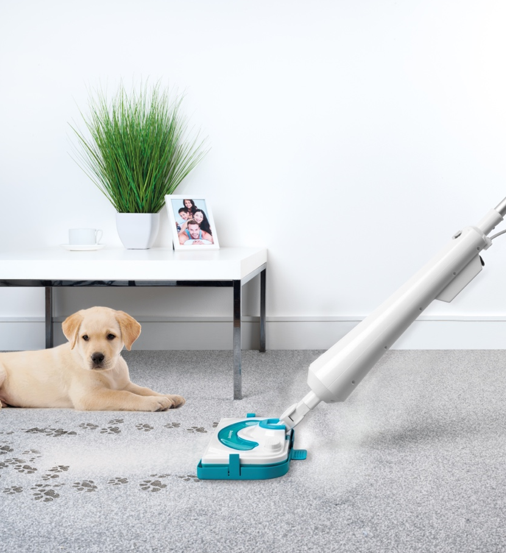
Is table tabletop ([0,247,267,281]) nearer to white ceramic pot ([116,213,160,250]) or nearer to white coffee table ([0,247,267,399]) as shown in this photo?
white coffee table ([0,247,267,399])

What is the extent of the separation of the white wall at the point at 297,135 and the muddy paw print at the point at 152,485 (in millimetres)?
1173

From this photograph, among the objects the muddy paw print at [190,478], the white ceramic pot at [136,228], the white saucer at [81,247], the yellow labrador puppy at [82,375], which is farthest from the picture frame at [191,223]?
the muddy paw print at [190,478]

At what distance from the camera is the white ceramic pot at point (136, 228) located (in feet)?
6.49

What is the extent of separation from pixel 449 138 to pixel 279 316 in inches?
35.0

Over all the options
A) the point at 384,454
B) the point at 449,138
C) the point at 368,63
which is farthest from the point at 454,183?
the point at 384,454

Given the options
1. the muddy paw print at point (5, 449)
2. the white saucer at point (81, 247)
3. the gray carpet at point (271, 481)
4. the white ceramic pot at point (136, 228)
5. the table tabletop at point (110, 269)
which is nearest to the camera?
the gray carpet at point (271, 481)

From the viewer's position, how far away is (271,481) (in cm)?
101

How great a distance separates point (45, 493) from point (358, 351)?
563 millimetres

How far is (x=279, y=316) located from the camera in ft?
7.24

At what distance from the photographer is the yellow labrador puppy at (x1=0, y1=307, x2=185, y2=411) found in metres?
1.40

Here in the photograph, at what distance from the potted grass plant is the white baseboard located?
36cm

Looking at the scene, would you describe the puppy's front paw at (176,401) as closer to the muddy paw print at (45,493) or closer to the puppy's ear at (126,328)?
the puppy's ear at (126,328)

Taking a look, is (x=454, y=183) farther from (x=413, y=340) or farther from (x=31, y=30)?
(x=31, y=30)

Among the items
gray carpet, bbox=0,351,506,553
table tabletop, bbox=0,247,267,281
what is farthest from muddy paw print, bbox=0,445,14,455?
table tabletop, bbox=0,247,267,281
